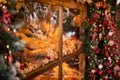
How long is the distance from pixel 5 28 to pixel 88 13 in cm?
227

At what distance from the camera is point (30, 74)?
2.43 m

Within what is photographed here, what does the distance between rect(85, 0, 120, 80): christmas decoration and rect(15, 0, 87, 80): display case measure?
0.73 ft

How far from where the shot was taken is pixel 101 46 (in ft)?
13.4

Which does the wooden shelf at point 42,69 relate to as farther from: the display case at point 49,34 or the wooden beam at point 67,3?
the wooden beam at point 67,3

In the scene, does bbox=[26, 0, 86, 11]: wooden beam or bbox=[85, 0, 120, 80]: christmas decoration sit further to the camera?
bbox=[85, 0, 120, 80]: christmas decoration

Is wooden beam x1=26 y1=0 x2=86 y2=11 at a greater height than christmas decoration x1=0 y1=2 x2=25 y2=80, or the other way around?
wooden beam x1=26 y1=0 x2=86 y2=11

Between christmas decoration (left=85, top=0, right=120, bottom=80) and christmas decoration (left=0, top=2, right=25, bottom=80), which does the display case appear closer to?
christmas decoration (left=85, top=0, right=120, bottom=80)

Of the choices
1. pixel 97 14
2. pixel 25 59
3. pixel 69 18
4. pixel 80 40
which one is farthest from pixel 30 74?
pixel 97 14

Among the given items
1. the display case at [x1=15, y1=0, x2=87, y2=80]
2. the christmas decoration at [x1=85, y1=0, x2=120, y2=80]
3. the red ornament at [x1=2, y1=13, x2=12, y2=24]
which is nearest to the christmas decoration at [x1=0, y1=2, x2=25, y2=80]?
the red ornament at [x1=2, y1=13, x2=12, y2=24]

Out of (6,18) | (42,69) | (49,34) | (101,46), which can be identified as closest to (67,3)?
(49,34)

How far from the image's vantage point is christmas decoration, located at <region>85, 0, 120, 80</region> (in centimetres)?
384

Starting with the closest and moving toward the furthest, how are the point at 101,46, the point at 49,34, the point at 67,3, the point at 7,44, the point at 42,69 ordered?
the point at 7,44 < the point at 42,69 < the point at 49,34 < the point at 67,3 < the point at 101,46

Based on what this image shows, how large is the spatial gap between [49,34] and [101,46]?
1401mm

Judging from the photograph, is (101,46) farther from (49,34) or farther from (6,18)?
(6,18)
